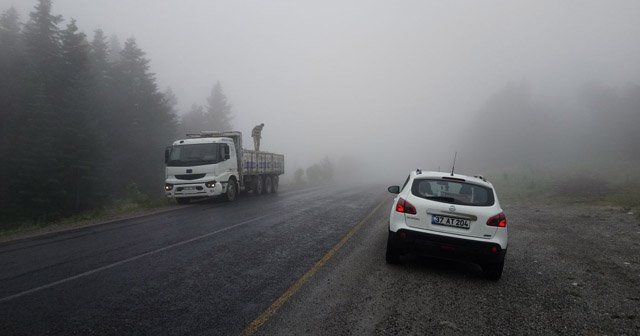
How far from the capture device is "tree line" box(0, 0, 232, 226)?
77.6 ft

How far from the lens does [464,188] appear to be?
256 inches

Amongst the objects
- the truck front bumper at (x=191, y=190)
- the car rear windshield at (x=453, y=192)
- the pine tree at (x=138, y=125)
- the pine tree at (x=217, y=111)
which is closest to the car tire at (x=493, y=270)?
the car rear windshield at (x=453, y=192)

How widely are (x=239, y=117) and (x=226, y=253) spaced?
16315 cm

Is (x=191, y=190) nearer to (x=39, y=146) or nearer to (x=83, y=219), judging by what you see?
(x=83, y=219)

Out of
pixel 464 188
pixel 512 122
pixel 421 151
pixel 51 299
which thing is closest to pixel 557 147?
pixel 512 122

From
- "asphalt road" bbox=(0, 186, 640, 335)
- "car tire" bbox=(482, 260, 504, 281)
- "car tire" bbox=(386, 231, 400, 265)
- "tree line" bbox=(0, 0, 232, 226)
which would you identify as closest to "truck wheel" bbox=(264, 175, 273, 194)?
"tree line" bbox=(0, 0, 232, 226)

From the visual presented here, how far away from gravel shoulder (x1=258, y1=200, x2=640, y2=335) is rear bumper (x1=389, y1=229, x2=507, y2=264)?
379mm

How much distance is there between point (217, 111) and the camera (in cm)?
5625

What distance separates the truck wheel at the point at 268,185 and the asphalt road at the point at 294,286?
12037mm

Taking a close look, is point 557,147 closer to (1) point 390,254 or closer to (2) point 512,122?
(2) point 512,122

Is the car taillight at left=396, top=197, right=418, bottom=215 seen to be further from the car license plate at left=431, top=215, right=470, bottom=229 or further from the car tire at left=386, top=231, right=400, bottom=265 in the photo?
the car tire at left=386, top=231, right=400, bottom=265

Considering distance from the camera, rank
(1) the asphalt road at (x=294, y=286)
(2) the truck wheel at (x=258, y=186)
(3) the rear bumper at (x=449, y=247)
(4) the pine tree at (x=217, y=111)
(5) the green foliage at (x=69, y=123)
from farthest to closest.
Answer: (4) the pine tree at (x=217, y=111), (5) the green foliage at (x=69, y=123), (2) the truck wheel at (x=258, y=186), (3) the rear bumper at (x=449, y=247), (1) the asphalt road at (x=294, y=286)

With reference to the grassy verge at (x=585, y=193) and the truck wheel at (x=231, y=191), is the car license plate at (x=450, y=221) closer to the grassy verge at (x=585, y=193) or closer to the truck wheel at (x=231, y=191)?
the grassy verge at (x=585, y=193)

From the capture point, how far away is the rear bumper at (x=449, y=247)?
5.81 meters
